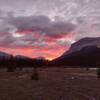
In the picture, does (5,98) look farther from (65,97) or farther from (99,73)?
(99,73)

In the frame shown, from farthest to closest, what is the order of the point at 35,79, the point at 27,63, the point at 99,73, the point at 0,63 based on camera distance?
the point at 27,63 → the point at 0,63 → the point at 99,73 → the point at 35,79

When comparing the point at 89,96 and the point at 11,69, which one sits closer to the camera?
the point at 89,96

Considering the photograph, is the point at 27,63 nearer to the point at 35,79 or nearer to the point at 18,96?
the point at 35,79

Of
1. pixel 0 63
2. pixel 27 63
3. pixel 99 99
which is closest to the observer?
pixel 99 99

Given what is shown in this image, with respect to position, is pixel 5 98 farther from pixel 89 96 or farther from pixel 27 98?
pixel 89 96

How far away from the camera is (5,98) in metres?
24.9

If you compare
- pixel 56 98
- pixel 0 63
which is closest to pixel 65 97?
pixel 56 98

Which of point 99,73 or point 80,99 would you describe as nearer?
point 80,99

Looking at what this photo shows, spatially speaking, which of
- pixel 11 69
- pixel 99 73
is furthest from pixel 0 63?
pixel 99 73

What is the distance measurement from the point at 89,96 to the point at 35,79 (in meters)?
21.2

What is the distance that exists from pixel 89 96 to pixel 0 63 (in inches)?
5585

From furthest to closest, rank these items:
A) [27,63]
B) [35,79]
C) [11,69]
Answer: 1. [27,63]
2. [11,69]
3. [35,79]

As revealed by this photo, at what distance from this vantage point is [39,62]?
192 metres

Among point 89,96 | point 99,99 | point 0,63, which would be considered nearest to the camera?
point 99,99
